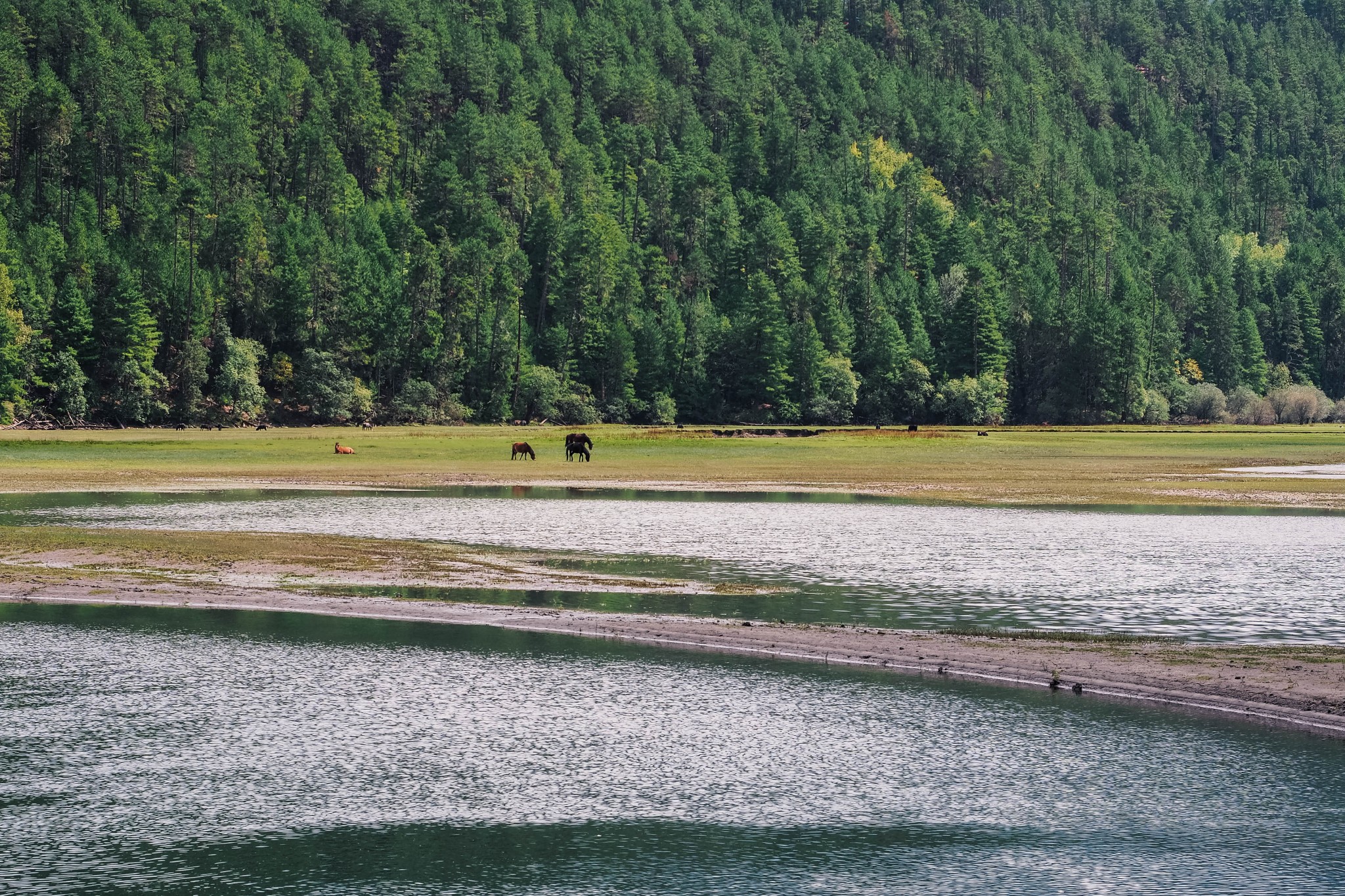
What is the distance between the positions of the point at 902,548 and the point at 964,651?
17.4 metres

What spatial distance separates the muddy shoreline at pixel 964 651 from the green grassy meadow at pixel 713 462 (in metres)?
35.7

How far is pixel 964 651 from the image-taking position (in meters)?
25.3

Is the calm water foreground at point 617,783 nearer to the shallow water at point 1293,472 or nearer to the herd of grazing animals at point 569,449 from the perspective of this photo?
the shallow water at point 1293,472

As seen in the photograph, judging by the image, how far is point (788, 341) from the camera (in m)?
187

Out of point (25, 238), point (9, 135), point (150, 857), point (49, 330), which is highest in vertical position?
point (9, 135)

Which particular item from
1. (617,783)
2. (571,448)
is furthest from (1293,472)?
(617,783)

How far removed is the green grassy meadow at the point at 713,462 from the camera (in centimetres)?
6875

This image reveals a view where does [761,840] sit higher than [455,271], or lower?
lower

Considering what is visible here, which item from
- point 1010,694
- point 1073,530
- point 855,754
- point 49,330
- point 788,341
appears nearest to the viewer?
point 855,754

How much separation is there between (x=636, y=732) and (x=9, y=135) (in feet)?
655

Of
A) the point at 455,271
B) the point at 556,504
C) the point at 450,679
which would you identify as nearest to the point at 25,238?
the point at 455,271

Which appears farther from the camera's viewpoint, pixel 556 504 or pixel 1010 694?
pixel 556 504

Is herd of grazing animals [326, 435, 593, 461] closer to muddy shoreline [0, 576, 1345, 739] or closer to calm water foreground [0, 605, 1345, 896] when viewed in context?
muddy shoreline [0, 576, 1345, 739]

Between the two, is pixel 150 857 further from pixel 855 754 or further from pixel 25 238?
pixel 25 238
